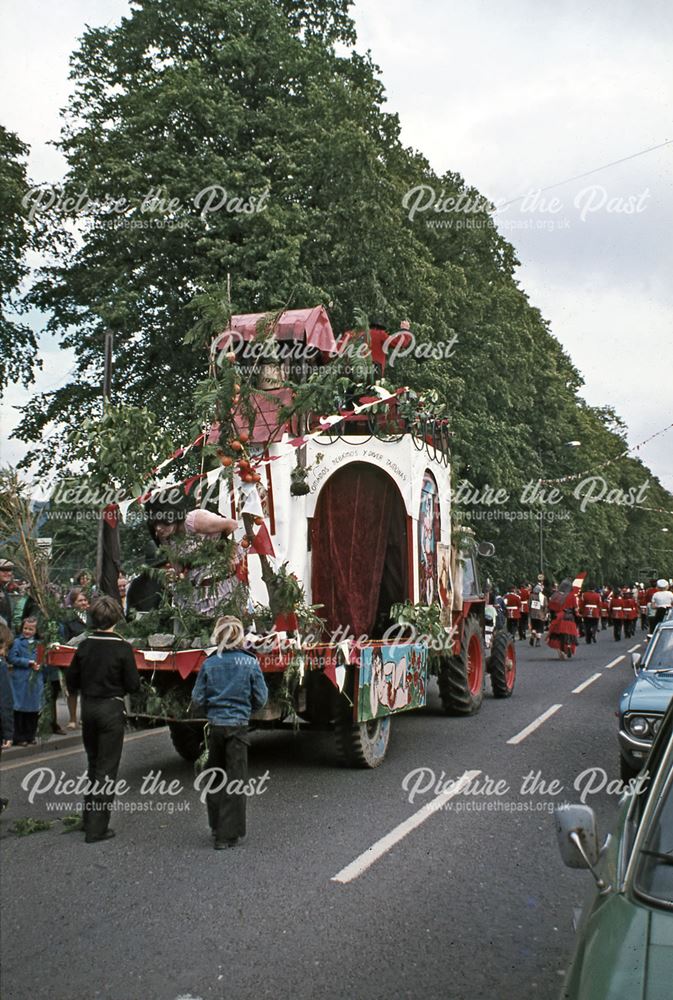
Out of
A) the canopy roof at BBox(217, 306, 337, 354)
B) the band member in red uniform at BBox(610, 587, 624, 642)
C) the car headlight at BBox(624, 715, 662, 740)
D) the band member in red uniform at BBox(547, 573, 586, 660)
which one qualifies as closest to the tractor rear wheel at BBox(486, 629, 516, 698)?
the canopy roof at BBox(217, 306, 337, 354)

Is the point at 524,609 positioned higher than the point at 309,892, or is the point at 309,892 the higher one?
the point at 524,609

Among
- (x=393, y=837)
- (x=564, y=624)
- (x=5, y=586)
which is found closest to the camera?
(x=393, y=837)

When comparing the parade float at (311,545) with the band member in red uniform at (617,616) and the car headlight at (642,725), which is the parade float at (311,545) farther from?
the band member in red uniform at (617,616)

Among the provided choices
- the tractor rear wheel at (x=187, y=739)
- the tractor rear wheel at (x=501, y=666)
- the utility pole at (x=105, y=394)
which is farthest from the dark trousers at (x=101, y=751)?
the tractor rear wheel at (x=501, y=666)

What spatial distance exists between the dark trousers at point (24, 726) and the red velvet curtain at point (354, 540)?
11.4 feet

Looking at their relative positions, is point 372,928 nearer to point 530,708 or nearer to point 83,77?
point 530,708

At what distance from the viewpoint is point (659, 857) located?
2.79 meters

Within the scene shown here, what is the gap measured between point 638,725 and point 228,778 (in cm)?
314

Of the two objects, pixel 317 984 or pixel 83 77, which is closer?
pixel 317 984

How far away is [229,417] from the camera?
9742 mm

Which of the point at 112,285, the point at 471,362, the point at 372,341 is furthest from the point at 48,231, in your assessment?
the point at 372,341

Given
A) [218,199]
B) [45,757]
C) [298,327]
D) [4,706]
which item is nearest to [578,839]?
[4,706]

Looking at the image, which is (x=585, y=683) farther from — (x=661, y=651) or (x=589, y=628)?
(x=589, y=628)

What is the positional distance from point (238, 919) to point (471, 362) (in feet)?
78.3
